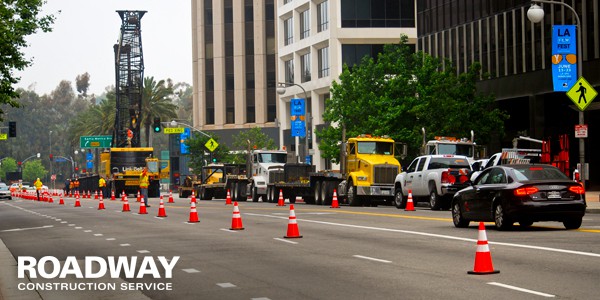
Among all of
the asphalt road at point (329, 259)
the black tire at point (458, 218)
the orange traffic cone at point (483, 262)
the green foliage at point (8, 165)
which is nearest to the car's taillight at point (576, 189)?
the asphalt road at point (329, 259)

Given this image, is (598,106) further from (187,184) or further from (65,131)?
(65,131)

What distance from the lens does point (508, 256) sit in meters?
16.6

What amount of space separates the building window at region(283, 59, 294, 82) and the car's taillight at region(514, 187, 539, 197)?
70.0 m

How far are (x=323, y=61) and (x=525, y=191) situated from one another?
6294 centimetres

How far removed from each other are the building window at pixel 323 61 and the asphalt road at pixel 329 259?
55.0 metres

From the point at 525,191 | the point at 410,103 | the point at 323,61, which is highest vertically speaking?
the point at 323,61

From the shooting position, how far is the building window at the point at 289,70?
301ft

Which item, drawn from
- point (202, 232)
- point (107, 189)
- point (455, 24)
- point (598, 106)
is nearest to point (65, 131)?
point (107, 189)

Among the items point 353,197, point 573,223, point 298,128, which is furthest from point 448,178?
point 298,128

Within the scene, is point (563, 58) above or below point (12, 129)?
above

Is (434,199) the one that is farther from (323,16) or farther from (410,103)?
(323,16)

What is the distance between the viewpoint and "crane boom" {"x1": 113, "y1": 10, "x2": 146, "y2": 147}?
80188mm

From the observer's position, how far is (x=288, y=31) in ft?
303

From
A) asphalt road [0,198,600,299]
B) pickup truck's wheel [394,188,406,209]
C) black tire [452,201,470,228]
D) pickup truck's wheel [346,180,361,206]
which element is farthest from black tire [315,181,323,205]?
black tire [452,201,470,228]
